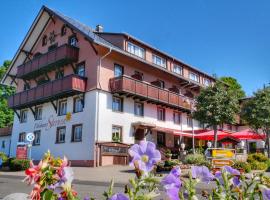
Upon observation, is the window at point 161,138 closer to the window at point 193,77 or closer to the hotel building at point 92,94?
the hotel building at point 92,94

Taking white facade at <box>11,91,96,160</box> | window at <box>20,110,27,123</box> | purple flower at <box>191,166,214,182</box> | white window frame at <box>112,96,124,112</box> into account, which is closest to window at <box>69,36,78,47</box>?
white facade at <box>11,91,96,160</box>

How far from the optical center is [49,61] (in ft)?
94.6

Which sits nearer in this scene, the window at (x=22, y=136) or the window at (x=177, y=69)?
the window at (x=22, y=136)

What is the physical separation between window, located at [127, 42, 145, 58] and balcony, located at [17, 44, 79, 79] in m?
4.51

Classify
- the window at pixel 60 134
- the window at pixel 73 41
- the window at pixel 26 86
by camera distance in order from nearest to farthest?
the window at pixel 60 134, the window at pixel 73 41, the window at pixel 26 86

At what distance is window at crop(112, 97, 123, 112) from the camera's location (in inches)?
1053

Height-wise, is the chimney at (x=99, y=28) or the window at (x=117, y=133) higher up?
the chimney at (x=99, y=28)

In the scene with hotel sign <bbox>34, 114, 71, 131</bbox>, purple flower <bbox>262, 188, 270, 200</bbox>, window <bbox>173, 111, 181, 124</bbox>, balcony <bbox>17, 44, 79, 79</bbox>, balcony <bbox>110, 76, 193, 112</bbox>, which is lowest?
purple flower <bbox>262, 188, 270, 200</bbox>

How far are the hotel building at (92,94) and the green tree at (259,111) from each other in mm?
5184

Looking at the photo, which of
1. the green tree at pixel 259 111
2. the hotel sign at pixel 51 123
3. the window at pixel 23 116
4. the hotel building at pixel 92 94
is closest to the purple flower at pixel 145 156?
the hotel building at pixel 92 94

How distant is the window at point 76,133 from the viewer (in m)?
26.2

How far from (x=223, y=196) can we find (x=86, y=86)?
82.3 feet

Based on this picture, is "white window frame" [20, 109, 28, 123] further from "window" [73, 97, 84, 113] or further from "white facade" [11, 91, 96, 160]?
"window" [73, 97, 84, 113]

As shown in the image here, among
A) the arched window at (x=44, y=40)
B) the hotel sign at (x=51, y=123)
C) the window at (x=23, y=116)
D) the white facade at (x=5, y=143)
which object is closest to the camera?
the hotel sign at (x=51, y=123)
